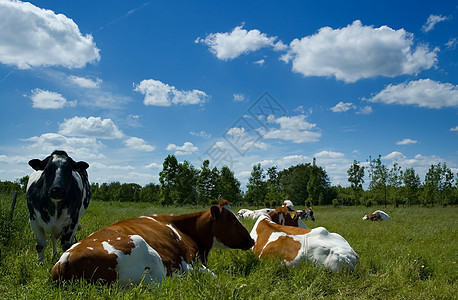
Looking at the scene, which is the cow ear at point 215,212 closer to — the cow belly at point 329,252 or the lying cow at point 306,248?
the lying cow at point 306,248

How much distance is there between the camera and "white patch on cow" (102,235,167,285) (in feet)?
12.9

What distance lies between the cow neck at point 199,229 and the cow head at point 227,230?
0.11m

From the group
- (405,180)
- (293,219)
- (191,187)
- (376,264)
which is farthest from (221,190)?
(376,264)

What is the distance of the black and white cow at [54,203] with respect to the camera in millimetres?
6495

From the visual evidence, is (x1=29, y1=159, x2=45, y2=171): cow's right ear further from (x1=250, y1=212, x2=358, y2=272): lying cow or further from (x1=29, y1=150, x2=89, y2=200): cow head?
(x1=250, y1=212, x2=358, y2=272): lying cow

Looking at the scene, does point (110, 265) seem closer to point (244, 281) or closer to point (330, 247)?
point (244, 281)

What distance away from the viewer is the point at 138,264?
4074 millimetres

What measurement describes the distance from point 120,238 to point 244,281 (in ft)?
5.72

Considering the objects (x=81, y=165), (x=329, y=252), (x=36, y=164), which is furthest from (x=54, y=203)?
(x=329, y=252)

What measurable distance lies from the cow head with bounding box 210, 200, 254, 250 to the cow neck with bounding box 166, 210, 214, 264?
109mm

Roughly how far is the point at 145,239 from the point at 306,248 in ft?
9.47

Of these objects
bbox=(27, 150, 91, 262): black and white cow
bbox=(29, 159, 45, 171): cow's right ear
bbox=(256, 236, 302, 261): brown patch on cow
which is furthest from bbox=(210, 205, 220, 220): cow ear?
bbox=(29, 159, 45, 171): cow's right ear

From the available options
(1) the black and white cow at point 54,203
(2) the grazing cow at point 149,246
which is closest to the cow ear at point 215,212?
(2) the grazing cow at point 149,246

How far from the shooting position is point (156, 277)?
4176 mm
